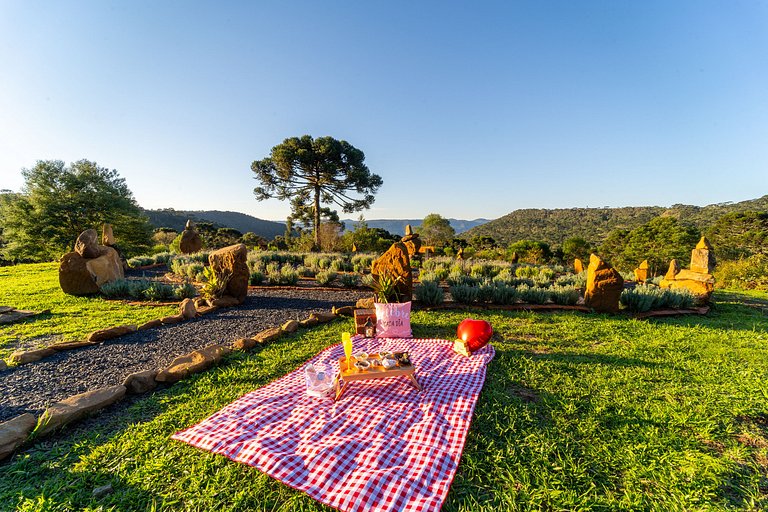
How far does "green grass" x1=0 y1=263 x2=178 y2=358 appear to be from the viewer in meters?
Answer: 4.59

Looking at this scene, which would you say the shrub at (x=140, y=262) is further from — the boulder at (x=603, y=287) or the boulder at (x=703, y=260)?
the boulder at (x=703, y=260)

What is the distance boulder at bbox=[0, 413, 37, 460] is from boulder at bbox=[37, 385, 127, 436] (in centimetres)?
6

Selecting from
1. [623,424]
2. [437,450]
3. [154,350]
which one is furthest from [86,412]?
[623,424]

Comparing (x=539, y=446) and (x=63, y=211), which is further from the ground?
(x=63, y=211)

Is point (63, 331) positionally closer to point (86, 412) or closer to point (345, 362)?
point (86, 412)

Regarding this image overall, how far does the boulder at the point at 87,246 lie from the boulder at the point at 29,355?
454cm

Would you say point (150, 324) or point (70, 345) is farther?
point (150, 324)

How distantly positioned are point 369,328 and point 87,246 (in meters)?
7.41

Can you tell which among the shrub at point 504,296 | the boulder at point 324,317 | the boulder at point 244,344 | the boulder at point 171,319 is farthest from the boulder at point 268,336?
the shrub at point 504,296

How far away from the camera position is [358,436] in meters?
2.34

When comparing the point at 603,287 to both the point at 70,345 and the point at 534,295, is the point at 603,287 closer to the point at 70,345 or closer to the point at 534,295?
the point at 534,295

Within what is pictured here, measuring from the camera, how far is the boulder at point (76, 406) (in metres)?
2.44

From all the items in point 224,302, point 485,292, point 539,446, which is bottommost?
point 539,446

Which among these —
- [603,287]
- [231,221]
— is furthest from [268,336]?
[231,221]
